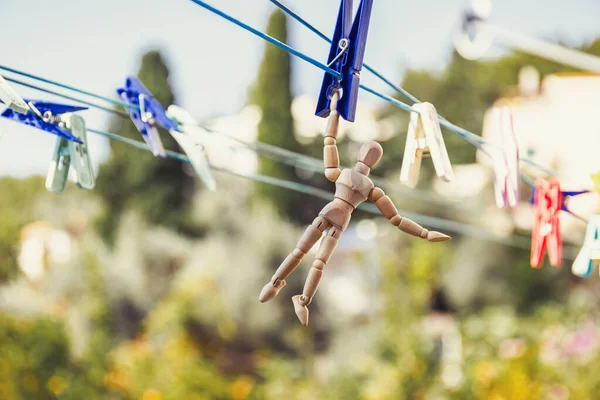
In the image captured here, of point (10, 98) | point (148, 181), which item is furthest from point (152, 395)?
point (148, 181)

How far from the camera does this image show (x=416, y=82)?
8.89m

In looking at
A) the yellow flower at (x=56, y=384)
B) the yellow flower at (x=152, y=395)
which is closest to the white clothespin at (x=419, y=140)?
the yellow flower at (x=152, y=395)

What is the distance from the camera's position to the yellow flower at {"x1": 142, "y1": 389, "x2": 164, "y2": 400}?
165 inches

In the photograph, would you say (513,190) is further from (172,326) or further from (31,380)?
(172,326)

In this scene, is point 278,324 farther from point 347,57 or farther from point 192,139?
point 347,57

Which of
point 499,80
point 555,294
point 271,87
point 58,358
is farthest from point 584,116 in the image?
point 58,358

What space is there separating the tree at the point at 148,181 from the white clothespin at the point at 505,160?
681 cm

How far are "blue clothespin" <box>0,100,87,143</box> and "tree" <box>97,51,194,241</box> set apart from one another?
6769mm

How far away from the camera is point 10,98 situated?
112 cm

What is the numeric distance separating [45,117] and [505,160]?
1045 mm

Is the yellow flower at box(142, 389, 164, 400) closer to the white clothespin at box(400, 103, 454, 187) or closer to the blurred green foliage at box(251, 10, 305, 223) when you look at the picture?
the white clothespin at box(400, 103, 454, 187)

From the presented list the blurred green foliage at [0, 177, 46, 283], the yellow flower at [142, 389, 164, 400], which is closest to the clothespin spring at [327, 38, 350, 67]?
the yellow flower at [142, 389, 164, 400]

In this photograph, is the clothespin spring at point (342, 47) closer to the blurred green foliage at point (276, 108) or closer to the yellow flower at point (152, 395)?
the yellow flower at point (152, 395)

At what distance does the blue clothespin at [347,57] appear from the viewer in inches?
40.9
